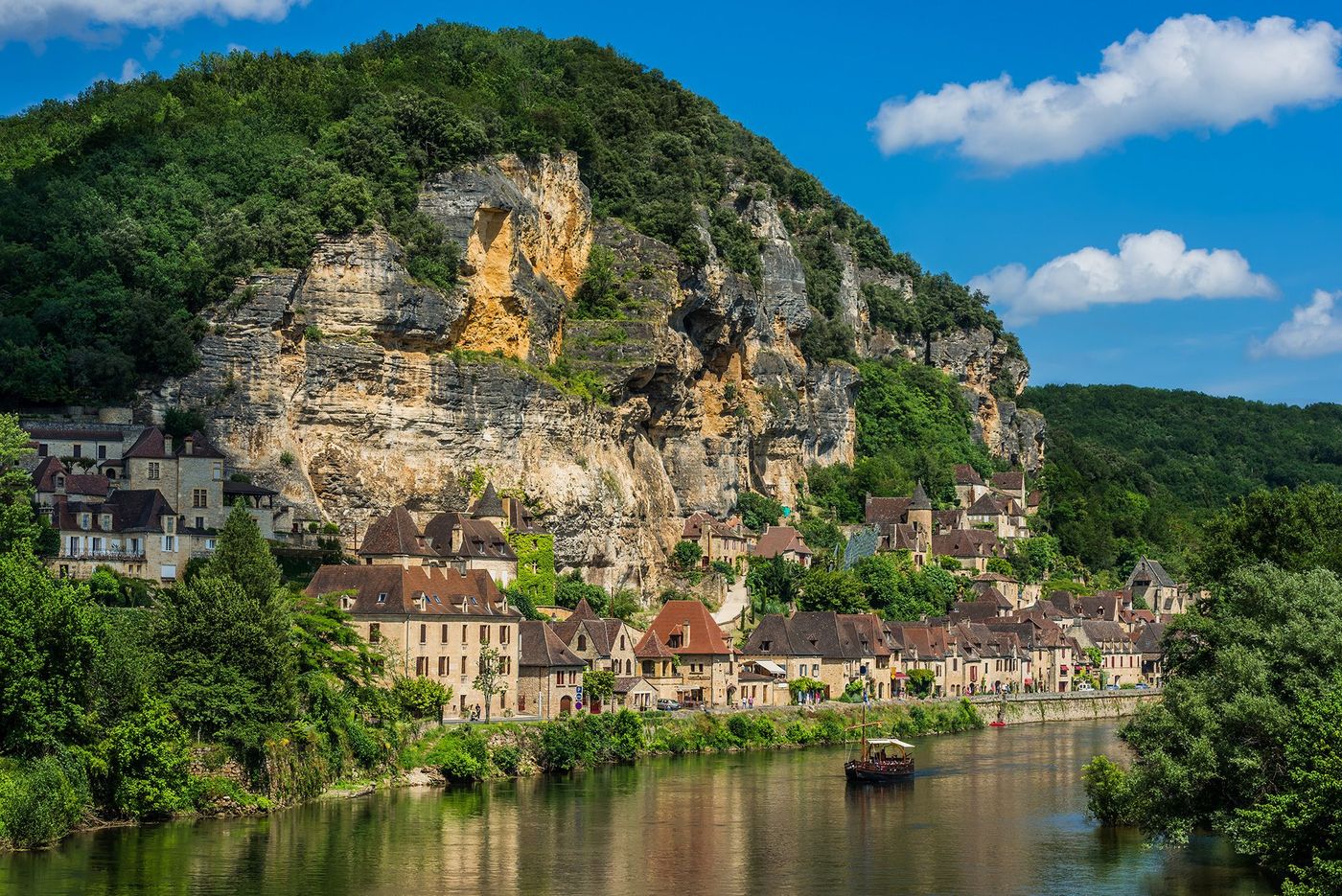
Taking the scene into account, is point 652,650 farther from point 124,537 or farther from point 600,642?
point 124,537

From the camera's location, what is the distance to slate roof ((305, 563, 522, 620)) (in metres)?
79.8

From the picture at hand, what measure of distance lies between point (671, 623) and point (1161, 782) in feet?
155

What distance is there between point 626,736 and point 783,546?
50223mm

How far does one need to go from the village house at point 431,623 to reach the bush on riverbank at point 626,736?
3.47 metres

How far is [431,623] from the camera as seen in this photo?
80.5 m

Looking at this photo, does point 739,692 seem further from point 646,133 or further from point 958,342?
point 958,342

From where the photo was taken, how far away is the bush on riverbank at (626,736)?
75188 millimetres

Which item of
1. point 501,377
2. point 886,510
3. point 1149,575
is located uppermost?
point 501,377

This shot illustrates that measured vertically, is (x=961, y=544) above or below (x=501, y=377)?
below

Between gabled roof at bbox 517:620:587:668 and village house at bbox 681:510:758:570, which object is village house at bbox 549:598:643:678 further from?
village house at bbox 681:510:758:570

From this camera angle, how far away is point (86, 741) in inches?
2281

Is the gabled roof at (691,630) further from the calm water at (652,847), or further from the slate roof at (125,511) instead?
the slate roof at (125,511)

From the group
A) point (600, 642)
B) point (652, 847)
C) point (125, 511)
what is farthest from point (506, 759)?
point (125, 511)

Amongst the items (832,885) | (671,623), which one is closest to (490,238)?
(671,623)
